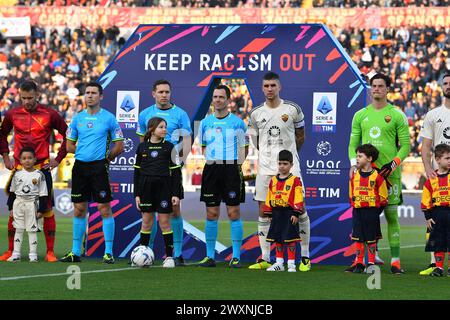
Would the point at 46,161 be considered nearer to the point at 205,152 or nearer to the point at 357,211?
the point at 205,152

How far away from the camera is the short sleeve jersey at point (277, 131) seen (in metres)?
12.7

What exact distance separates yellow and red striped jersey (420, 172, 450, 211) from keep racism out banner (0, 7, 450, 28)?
22740 millimetres

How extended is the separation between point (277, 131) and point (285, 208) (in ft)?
3.47

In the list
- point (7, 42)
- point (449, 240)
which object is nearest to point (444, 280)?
point (449, 240)

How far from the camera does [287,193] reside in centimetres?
1209

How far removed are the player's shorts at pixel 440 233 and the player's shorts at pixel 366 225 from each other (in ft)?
1.90

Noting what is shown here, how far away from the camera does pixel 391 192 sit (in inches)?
481

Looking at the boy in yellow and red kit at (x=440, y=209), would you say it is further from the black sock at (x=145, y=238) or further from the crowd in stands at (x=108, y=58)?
the crowd in stands at (x=108, y=58)

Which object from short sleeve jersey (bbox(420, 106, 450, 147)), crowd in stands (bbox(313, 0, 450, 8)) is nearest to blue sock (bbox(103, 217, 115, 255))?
short sleeve jersey (bbox(420, 106, 450, 147))

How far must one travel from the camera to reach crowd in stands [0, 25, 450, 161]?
100.0 feet

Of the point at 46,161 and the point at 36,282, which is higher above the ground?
the point at 46,161

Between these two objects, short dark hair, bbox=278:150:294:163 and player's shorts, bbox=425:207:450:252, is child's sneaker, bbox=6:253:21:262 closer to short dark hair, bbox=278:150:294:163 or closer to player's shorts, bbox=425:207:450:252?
short dark hair, bbox=278:150:294:163

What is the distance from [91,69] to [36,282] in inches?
940

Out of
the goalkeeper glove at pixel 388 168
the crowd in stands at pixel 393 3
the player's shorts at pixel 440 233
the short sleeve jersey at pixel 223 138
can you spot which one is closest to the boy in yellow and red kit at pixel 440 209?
the player's shorts at pixel 440 233
